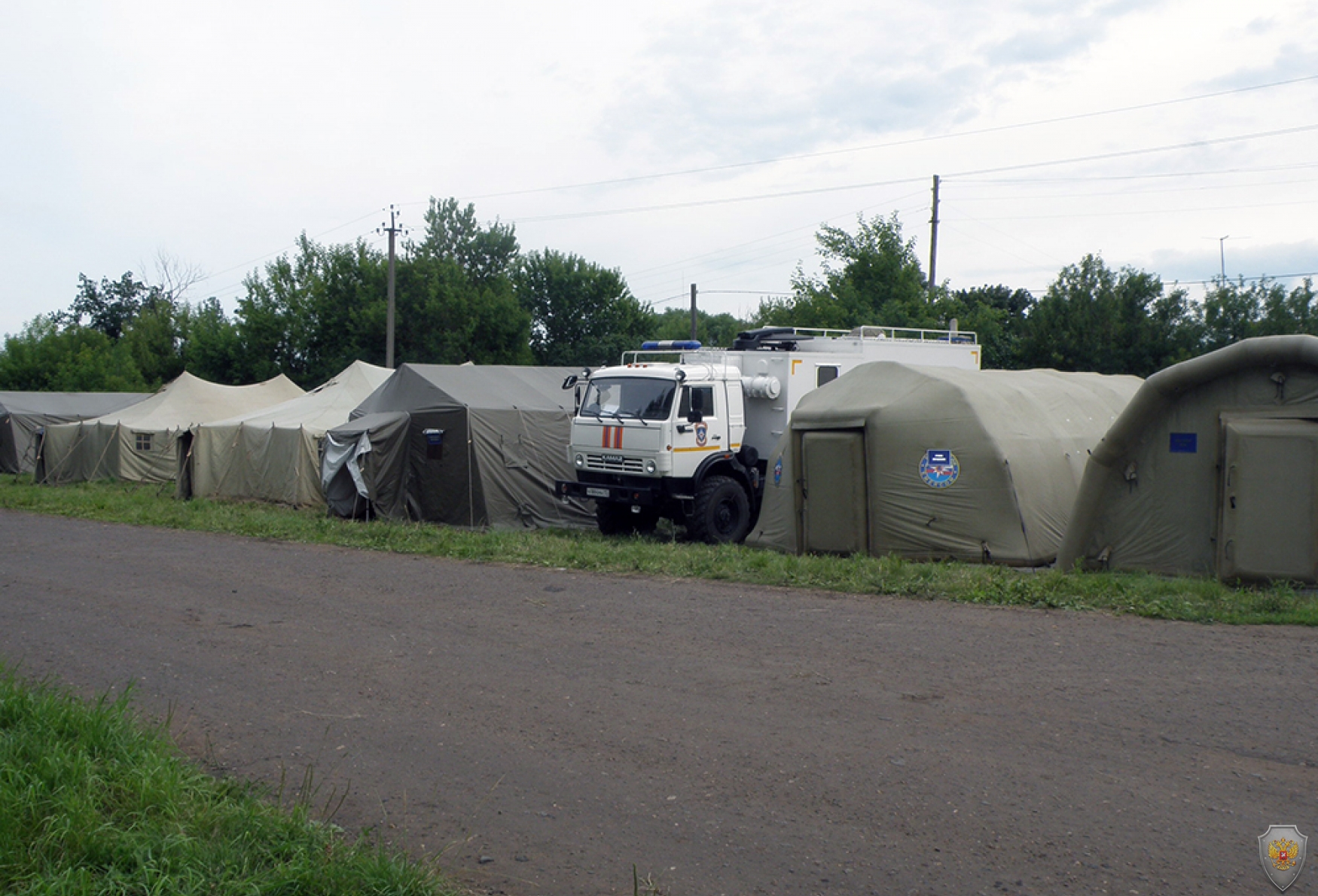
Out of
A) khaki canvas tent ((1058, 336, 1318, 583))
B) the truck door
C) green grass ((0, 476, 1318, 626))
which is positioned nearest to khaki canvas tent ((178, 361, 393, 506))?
green grass ((0, 476, 1318, 626))

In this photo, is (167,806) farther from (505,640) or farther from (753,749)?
(505,640)

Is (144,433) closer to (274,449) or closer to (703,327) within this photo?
(274,449)

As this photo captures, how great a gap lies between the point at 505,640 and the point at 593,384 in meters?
8.72

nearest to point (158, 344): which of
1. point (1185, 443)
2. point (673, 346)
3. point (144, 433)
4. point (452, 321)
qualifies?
point (452, 321)

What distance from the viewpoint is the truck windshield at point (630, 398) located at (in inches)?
639

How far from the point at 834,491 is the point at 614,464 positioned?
13.4ft

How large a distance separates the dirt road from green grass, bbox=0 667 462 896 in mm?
433

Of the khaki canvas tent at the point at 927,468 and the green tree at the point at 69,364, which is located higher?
the green tree at the point at 69,364

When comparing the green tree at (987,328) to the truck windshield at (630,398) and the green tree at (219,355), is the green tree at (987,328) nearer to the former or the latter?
the truck windshield at (630,398)

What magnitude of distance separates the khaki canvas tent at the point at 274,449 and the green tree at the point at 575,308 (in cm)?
3175

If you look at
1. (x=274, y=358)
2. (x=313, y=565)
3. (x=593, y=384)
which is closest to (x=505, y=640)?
(x=313, y=565)

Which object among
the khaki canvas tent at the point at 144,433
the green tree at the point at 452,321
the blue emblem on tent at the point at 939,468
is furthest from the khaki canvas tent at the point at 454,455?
the green tree at the point at 452,321

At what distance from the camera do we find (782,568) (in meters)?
12.2

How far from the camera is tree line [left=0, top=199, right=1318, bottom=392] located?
32.4 meters
